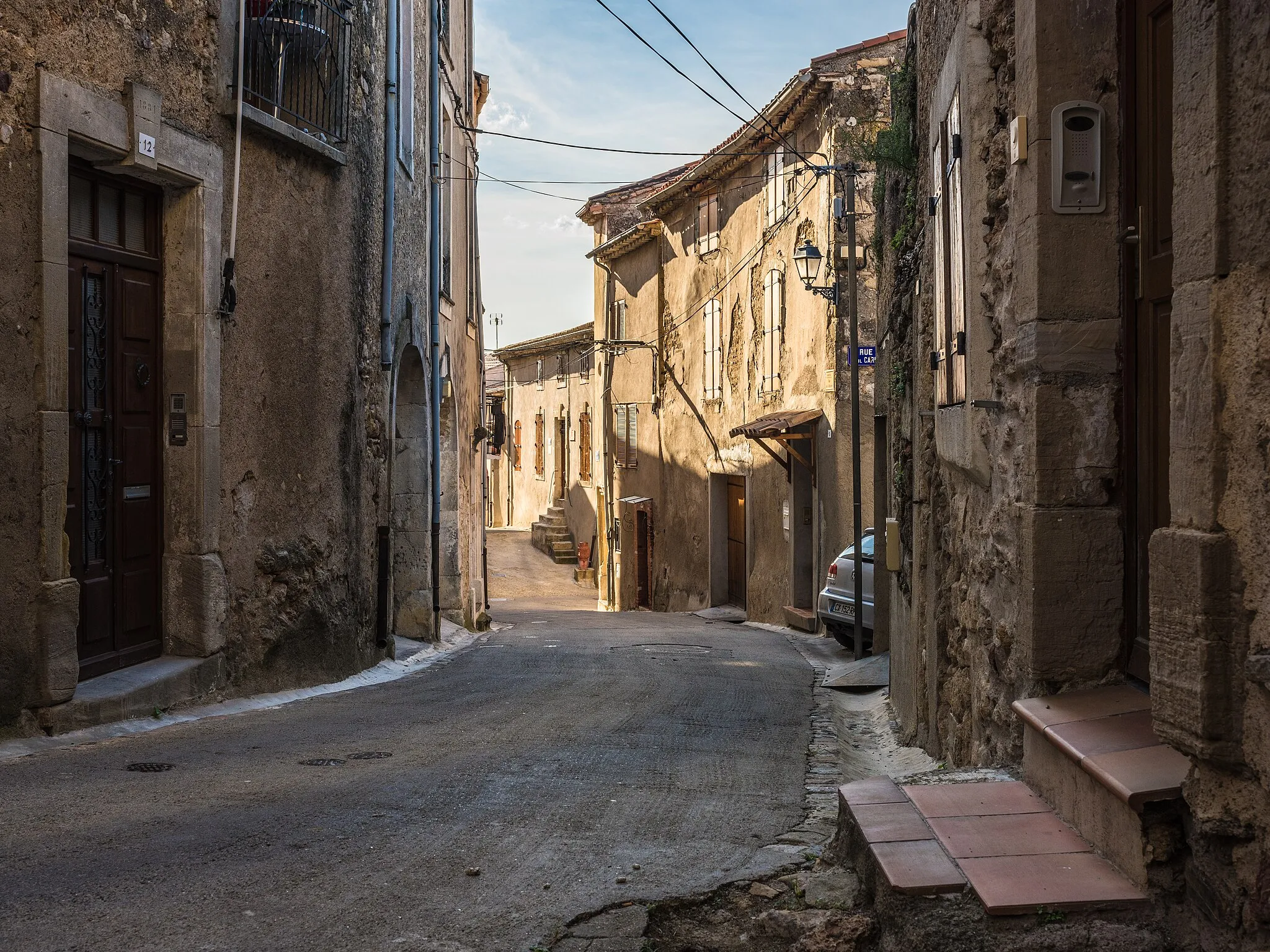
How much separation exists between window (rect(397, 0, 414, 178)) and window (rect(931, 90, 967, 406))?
646cm

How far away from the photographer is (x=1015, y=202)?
4082 mm

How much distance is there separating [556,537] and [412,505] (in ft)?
77.2

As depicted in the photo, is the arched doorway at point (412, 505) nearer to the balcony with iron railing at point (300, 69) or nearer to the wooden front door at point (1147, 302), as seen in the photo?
the balcony with iron railing at point (300, 69)

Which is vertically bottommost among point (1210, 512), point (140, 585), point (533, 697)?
point (533, 697)

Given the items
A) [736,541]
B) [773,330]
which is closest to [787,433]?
[773,330]

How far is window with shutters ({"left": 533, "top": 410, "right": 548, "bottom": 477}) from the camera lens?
1539 inches

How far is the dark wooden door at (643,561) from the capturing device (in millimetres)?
25984

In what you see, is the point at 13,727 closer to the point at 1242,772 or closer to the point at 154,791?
the point at 154,791

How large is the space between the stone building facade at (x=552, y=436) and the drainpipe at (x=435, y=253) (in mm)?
17948

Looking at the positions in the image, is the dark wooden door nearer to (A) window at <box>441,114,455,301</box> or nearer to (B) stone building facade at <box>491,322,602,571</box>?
(B) stone building facade at <box>491,322,602,571</box>

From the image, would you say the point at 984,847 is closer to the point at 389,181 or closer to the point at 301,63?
the point at 301,63

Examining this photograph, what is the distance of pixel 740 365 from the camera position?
20.4 meters

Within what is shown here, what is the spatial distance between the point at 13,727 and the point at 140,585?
1512 millimetres

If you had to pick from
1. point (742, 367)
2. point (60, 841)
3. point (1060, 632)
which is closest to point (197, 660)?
point (60, 841)
